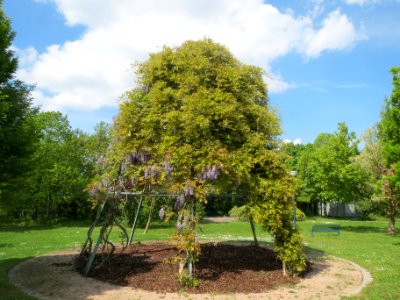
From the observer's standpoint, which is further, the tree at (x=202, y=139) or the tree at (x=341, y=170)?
the tree at (x=341, y=170)

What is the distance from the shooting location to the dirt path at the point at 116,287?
816 centimetres

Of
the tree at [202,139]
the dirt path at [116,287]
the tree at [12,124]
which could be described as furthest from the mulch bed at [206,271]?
the tree at [12,124]

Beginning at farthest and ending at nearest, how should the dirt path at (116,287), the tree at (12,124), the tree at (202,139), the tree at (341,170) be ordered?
1. the tree at (341,170)
2. the tree at (12,124)
3. the tree at (202,139)
4. the dirt path at (116,287)

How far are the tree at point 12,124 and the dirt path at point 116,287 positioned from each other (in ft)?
8.35

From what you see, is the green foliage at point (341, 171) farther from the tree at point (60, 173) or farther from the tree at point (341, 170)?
the tree at point (60, 173)

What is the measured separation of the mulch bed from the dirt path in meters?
0.33

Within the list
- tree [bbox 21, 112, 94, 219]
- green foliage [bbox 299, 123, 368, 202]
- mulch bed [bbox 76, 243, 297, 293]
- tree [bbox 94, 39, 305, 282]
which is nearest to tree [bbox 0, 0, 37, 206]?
tree [bbox 94, 39, 305, 282]

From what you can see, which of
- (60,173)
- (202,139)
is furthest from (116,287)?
(60,173)

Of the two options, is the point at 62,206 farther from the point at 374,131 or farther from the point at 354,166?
the point at 374,131

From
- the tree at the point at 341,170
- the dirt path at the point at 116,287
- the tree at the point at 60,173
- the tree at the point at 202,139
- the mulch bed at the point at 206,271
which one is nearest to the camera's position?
the dirt path at the point at 116,287

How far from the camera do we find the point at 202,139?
9.05 metres

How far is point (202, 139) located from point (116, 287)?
4.04m

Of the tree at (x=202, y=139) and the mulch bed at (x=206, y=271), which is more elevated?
the tree at (x=202, y=139)

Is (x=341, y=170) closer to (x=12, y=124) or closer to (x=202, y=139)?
(x=202, y=139)
